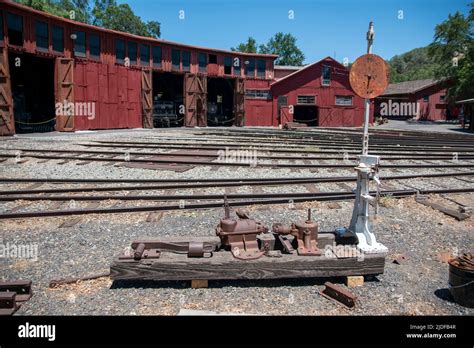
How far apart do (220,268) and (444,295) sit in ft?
8.45

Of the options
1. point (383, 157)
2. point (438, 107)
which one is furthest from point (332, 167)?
point (438, 107)

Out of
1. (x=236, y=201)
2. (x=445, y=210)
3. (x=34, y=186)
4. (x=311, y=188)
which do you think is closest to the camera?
(x=445, y=210)

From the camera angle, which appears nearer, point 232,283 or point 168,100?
point 232,283

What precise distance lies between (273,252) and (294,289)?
477 millimetres

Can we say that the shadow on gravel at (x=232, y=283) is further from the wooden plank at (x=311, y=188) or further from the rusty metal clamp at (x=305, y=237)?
the wooden plank at (x=311, y=188)

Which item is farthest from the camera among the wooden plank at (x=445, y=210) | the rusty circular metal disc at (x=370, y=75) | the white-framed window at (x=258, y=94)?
the white-framed window at (x=258, y=94)

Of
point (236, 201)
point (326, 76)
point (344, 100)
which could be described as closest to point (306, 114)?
point (344, 100)

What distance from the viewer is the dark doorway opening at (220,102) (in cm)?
3812

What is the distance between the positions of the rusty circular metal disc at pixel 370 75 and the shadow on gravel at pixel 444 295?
243 cm

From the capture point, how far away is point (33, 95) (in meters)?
28.2

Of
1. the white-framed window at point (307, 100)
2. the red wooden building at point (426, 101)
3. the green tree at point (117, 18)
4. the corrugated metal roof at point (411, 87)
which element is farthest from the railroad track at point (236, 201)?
the green tree at point (117, 18)

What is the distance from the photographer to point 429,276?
181 inches

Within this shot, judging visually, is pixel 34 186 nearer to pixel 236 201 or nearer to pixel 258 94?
pixel 236 201
